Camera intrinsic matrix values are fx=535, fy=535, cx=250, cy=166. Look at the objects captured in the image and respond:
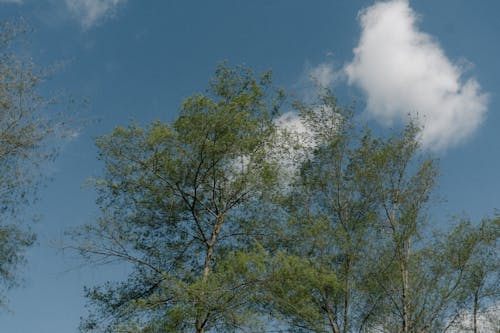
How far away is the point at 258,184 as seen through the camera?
58.3 feet

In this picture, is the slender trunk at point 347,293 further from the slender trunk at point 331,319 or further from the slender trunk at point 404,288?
the slender trunk at point 404,288

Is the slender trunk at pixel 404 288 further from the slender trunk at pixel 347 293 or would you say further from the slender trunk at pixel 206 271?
the slender trunk at pixel 206 271

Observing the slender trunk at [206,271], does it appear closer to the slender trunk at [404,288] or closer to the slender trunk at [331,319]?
the slender trunk at [331,319]

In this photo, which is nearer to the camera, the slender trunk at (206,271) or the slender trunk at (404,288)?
the slender trunk at (206,271)

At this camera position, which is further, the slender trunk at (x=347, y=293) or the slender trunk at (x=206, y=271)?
the slender trunk at (x=347, y=293)

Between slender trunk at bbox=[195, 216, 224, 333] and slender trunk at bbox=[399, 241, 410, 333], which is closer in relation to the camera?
slender trunk at bbox=[195, 216, 224, 333]

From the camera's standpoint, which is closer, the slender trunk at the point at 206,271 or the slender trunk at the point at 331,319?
the slender trunk at the point at 206,271

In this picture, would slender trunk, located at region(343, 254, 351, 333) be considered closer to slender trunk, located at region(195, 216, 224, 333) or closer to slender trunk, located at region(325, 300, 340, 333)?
slender trunk, located at region(325, 300, 340, 333)

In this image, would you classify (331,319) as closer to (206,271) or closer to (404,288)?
(404,288)

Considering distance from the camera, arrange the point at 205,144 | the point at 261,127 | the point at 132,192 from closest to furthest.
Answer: the point at 205,144 → the point at 132,192 → the point at 261,127

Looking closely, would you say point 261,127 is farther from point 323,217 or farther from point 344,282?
point 344,282

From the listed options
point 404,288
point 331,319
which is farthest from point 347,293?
point 404,288

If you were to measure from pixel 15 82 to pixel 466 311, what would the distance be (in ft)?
56.4

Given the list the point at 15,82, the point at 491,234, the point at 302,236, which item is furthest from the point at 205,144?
the point at 491,234
